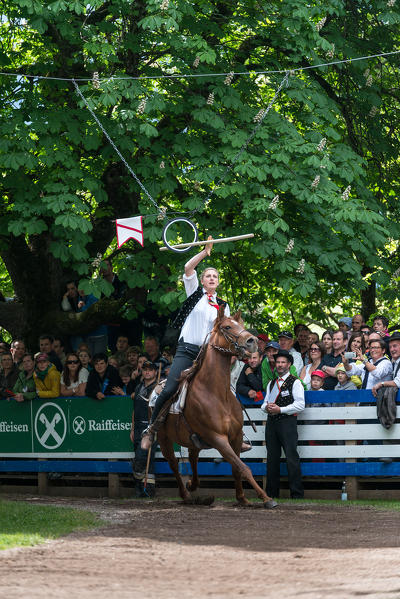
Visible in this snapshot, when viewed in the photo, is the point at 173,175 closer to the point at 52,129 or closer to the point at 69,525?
the point at 52,129

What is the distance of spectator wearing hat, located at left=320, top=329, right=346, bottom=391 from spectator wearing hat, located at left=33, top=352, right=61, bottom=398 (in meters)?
4.68

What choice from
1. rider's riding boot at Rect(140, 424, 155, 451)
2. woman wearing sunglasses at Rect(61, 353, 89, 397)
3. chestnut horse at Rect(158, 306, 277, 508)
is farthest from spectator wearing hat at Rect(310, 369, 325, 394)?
woman wearing sunglasses at Rect(61, 353, 89, 397)

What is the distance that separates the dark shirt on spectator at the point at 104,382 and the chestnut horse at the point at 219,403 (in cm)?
311

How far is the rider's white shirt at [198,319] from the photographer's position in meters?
13.2

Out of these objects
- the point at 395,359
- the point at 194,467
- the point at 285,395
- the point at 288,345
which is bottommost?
the point at 194,467

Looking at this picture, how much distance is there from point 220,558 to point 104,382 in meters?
7.96

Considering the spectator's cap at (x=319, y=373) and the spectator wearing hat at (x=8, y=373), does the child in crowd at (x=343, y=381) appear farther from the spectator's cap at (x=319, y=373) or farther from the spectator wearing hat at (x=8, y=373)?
the spectator wearing hat at (x=8, y=373)

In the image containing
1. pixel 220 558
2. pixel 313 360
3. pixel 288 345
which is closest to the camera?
pixel 220 558

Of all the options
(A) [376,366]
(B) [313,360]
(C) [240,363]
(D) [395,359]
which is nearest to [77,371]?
(C) [240,363]

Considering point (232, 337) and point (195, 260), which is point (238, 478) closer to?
point (232, 337)

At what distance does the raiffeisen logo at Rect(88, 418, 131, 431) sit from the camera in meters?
16.1

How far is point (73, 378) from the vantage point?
17.0 meters

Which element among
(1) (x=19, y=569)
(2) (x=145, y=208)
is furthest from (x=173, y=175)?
(1) (x=19, y=569)

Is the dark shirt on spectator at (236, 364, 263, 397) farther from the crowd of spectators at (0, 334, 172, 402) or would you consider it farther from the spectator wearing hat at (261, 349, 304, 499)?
the crowd of spectators at (0, 334, 172, 402)
